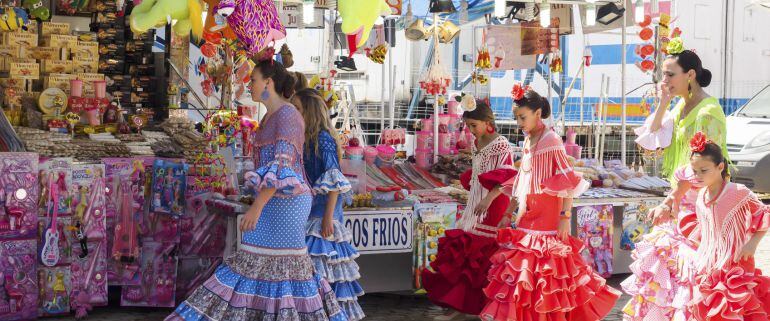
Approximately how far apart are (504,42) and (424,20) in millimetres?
800

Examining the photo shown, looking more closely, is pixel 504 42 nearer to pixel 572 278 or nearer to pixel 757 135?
pixel 572 278

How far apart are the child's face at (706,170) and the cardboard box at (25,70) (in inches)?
191

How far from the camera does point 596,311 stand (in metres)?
6.01

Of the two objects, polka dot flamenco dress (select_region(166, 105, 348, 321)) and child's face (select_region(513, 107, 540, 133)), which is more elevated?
child's face (select_region(513, 107, 540, 133))

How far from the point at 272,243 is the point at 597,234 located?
379 centimetres

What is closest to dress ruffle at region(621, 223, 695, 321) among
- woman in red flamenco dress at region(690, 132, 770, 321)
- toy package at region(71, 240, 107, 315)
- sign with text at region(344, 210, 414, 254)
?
woman in red flamenco dress at region(690, 132, 770, 321)

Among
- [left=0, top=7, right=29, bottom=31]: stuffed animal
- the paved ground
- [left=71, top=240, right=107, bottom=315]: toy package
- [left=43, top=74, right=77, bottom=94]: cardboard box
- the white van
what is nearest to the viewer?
[left=71, top=240, right=107, bottom=315]: toy package

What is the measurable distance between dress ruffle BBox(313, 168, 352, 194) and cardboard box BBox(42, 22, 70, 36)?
10.9ft

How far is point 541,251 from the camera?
5867 millimetres

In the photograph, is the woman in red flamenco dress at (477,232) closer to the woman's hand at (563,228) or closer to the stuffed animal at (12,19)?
the woman's hand at (563,228)

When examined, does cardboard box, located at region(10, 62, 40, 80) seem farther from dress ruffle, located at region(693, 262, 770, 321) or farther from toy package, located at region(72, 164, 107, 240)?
dress ruffle, located at region(693, 262, 770, 321)

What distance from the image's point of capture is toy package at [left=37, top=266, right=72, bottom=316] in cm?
629

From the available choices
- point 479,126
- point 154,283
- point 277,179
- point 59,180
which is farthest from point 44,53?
point 277,179

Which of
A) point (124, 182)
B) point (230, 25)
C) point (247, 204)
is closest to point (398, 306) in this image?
point (247, 204)
